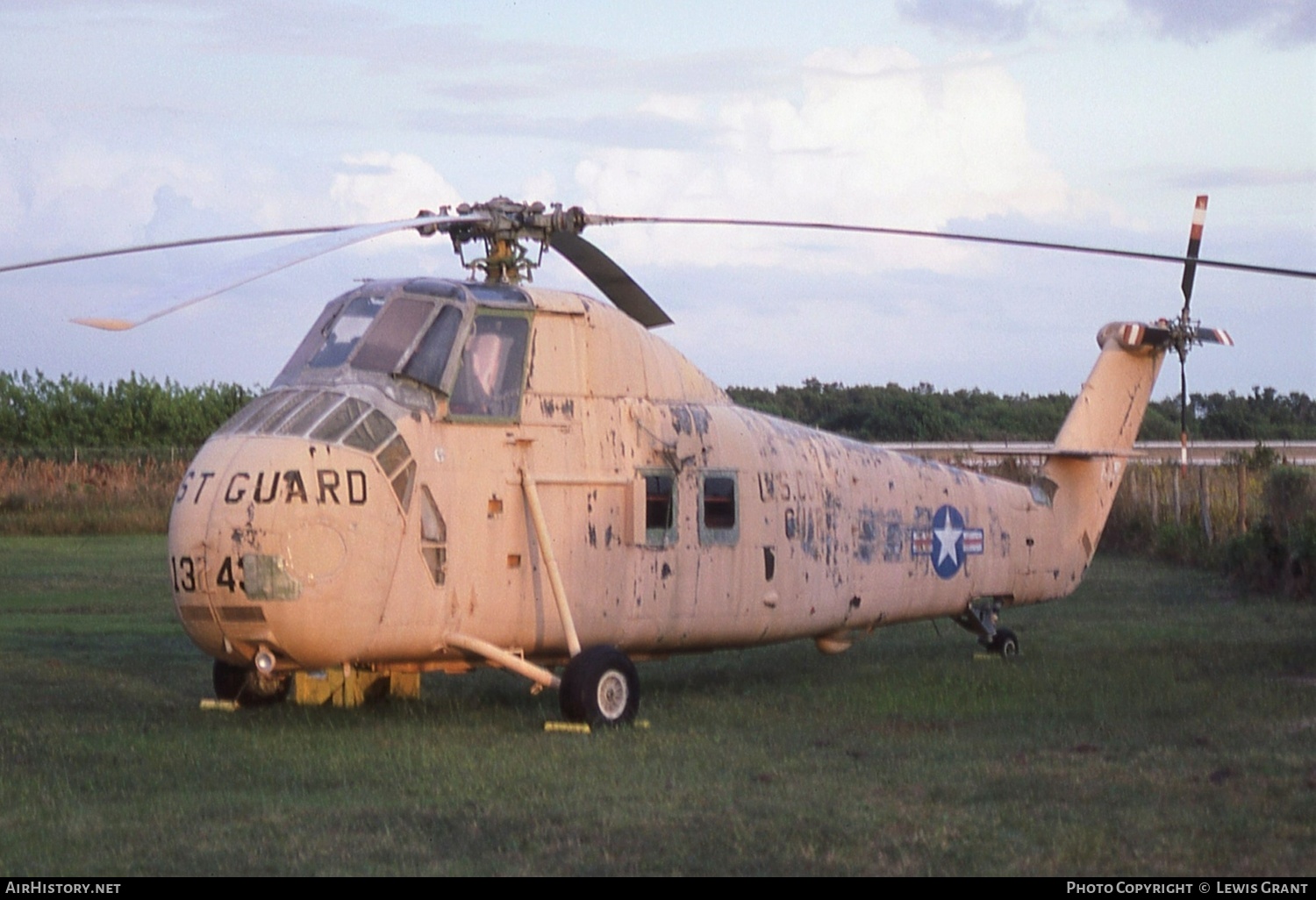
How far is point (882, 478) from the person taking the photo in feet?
48.7

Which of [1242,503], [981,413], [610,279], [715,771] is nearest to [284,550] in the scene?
[715,771]

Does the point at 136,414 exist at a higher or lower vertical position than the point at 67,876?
higher

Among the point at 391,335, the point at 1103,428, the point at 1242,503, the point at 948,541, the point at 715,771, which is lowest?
the point at 715,771

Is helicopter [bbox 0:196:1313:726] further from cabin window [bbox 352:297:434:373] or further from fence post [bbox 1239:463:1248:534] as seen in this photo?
fence post [bbox 1239:463:1248:534]

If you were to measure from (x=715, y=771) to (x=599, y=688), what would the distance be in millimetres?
1734

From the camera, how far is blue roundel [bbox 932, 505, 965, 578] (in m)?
15.4

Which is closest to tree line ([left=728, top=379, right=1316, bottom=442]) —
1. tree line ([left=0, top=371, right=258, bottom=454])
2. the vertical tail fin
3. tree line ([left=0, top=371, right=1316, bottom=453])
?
tree line ([left=0, top=371, right=1316, bottom=453])

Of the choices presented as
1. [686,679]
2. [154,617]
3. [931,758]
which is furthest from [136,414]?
[931,758]

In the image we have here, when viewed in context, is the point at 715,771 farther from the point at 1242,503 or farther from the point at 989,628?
the point at 1242,503

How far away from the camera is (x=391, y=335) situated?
1159 centimetres

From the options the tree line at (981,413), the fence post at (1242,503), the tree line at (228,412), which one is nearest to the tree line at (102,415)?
the tree line at (228,412)

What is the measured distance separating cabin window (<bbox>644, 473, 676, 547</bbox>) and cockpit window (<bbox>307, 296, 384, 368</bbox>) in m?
2.51

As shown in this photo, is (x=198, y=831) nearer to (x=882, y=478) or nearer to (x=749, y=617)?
(x=749, y=617)
